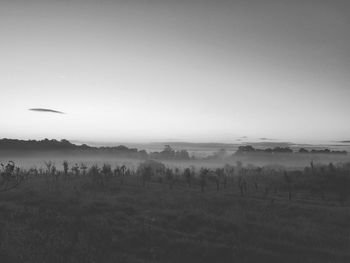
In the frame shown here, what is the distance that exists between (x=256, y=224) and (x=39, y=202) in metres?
26.6

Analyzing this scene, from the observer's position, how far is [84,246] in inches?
620

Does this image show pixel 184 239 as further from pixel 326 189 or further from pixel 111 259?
pixel 326 189

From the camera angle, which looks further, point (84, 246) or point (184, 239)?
point (184, 239)

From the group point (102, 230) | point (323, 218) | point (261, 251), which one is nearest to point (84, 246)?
point (102, 230)

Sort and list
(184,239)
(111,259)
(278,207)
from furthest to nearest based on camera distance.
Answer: (278,207)
(184,239)
(111,259)

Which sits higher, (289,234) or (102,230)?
(102,230)

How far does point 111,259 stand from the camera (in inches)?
595

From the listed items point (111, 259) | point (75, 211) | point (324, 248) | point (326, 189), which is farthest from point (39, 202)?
point (326, 189)

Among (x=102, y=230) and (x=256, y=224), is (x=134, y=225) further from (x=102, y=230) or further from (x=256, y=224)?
(x=256, y=224)

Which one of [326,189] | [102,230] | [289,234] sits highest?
[102,230]

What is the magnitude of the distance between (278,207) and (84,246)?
36.4 m

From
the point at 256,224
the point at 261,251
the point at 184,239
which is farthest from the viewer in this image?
the point at 256,224

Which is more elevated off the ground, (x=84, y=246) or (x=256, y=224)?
(x=84, y=246)

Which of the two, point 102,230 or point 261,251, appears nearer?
point 261,251
